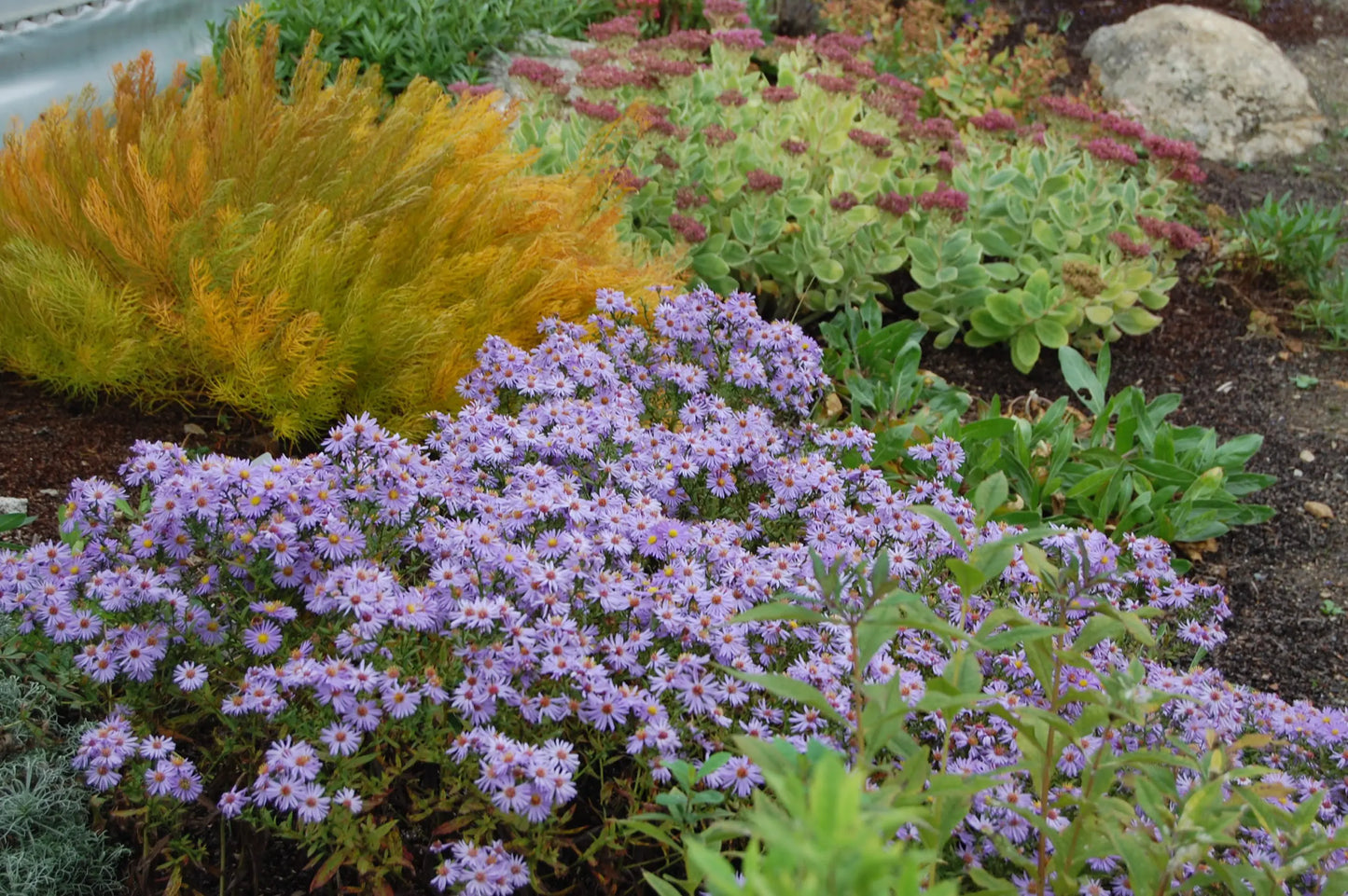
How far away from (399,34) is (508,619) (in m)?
4.66

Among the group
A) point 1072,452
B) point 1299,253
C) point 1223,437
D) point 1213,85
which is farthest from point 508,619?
point 1213,85

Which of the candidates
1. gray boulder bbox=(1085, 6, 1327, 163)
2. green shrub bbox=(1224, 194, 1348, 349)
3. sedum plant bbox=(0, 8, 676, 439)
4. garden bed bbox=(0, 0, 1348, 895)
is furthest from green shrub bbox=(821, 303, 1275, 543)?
gray boulder bbox=(1085, 6, 1327, 163)

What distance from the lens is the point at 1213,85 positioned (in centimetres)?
709

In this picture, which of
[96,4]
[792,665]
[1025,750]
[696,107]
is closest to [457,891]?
[792,665]

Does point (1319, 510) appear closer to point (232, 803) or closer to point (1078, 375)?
point (1078, 375)

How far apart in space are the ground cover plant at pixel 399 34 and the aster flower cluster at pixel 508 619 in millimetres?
3815

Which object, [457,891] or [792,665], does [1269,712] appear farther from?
[457,891]

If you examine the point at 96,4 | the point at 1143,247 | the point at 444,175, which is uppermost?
the point at 96,4

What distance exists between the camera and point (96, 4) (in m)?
4.63

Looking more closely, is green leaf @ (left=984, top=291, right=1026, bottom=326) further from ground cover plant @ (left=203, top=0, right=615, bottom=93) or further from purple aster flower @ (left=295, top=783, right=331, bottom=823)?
purple aster flower @ (left=295, top=783, right=331, bottom=823)

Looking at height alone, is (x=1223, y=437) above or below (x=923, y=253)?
below

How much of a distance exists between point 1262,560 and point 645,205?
2.31m

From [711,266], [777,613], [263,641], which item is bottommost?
[711,266]

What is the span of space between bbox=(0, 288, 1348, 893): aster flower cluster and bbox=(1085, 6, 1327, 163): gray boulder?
5433 millimetres
